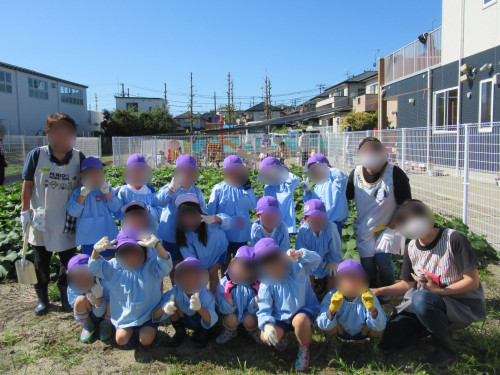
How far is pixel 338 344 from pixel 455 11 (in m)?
11.8

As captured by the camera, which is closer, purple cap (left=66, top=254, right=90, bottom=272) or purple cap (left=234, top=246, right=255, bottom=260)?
purple cap (left=234, top=246, right=255, bottom=260)

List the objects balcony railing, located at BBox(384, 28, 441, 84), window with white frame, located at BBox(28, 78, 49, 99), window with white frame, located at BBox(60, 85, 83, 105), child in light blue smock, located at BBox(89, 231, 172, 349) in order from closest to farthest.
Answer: child in light blue smock, located at BBox(89, 231, 172, 349) < balcony railing, located at BBox(384, 28, 441, 84) < window with white frame, located at BBox(28, 78, 49, 99) < window with white frame, located at BBox(60, 85, 83, 105)

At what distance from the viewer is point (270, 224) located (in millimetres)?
2881

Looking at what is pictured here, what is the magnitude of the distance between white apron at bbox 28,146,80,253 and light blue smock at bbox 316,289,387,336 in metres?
2.27

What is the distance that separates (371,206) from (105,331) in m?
2.35

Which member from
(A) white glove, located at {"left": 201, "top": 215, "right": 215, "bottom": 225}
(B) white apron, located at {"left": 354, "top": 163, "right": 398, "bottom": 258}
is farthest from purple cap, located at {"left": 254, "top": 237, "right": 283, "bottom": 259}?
(B) white apron, located at {"left": 354, "top": 163, "right": 398, "bottom": 258}

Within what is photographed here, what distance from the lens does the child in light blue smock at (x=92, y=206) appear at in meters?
3.11

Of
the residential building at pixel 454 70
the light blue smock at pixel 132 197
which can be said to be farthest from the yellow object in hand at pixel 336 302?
the residential building at pixel 454 70

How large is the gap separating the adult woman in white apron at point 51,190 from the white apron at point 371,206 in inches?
98.2

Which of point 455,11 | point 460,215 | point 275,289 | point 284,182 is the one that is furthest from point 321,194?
point 455,11

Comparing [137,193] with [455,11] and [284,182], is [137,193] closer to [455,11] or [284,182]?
[284,182]

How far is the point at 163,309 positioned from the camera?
2.65 metres

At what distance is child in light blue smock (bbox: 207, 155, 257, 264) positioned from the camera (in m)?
3.24

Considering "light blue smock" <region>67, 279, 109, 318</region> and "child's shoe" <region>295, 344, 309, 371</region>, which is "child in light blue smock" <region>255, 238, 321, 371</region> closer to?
"child's shoe" <region>295, 344, 309, 371</region>
